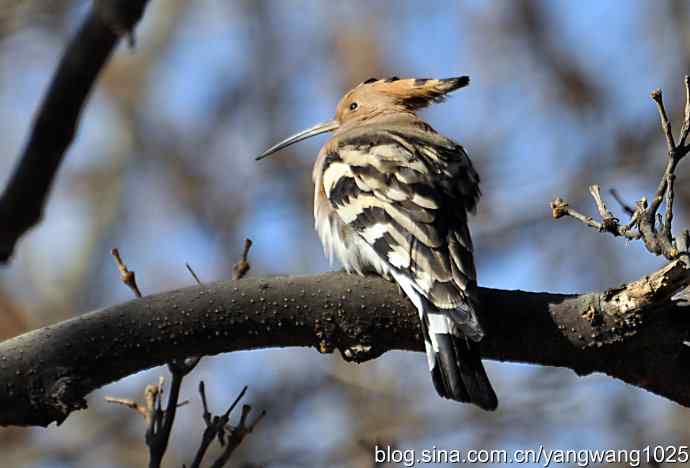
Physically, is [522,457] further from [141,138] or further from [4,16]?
[141,138]

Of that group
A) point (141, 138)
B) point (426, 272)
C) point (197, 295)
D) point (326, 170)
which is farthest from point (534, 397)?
point (141, 138)

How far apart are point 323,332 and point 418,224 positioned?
2.56ft

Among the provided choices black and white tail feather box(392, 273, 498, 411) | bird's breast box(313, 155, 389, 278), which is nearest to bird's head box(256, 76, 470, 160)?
bird's breast box(313, 155, 389, 278)

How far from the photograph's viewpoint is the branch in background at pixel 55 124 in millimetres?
2807

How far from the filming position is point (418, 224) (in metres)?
3.28

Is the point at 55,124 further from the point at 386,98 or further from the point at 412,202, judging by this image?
the point at 386,98

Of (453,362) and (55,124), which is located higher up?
(55,124)

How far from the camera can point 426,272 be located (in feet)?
9.92

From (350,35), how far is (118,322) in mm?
6985

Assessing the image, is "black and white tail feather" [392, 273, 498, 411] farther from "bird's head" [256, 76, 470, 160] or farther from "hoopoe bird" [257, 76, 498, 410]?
"bird's head" [256, 76, 470, 160]

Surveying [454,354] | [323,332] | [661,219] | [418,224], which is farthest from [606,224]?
[418,224]

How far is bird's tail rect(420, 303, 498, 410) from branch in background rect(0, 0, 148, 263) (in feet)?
3.34

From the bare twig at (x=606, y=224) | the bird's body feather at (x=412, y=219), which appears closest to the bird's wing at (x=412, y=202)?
the bird's body feather at (x=412, y=219)

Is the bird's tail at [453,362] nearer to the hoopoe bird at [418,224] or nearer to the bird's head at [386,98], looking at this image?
the hoopoe bird at [418,224]
